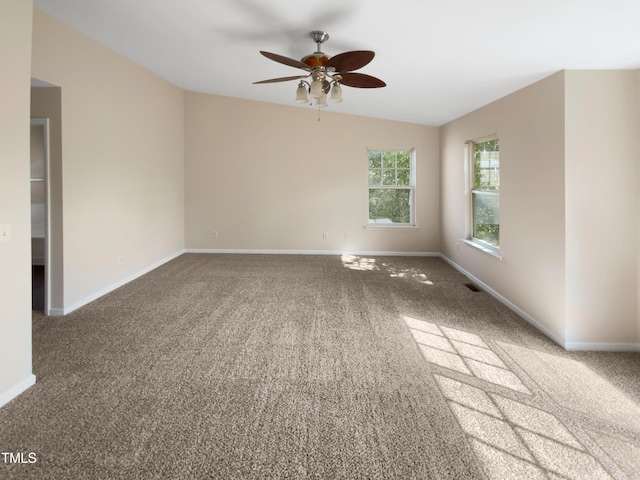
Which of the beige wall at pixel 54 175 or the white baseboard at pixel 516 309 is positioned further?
the beige wall at pixel 54 175

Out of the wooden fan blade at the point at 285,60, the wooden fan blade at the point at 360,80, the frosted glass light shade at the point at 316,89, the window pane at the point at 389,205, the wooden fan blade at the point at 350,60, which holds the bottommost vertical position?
the window pane at the point at 389,205

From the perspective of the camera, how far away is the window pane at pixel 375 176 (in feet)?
24.6

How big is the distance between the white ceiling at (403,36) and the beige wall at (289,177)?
1851 millimetres

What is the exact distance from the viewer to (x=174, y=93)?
6.83 meters

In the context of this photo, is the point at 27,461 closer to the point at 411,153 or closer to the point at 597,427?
the point at 597,427

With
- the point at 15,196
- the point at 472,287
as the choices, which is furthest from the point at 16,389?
the point at 472,287

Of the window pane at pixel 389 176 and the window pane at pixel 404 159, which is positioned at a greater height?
the window pane at pixel 404 159

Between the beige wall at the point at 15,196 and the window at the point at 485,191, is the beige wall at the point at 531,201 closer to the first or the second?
the window at the point at 485,191

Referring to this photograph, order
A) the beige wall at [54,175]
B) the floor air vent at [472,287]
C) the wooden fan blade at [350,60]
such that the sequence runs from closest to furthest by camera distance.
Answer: the wooden fan blade at [350,60]
the beige wall at [54,175]
the floor air vent at [472,287]

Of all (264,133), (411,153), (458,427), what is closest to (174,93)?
(264,133)

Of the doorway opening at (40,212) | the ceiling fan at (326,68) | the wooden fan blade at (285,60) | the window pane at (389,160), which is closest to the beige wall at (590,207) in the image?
the ceiling fan at (326,68)

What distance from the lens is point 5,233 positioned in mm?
2377

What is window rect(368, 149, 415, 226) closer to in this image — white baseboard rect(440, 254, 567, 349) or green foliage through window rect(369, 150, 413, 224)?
green foliage through window rect(369, 150, 413, 224)

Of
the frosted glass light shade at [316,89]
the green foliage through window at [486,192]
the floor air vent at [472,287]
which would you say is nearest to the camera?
the frosted glass light shade at [316,89]
